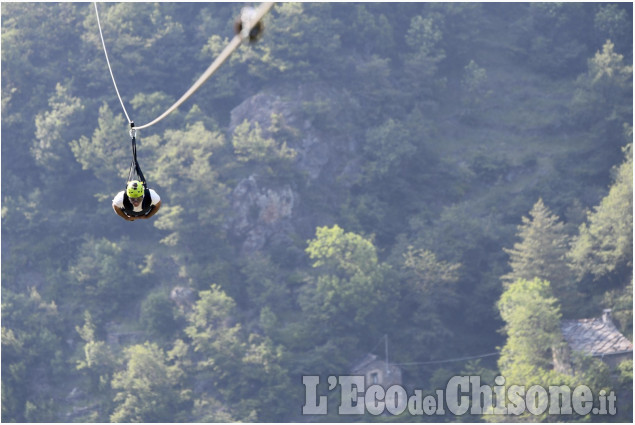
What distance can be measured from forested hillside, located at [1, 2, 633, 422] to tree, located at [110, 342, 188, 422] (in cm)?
11

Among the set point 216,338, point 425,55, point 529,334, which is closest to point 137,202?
point 529,334

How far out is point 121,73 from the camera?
3236 inches

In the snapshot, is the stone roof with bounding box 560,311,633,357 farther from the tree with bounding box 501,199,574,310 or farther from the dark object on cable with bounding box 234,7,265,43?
the dark object on cable with bounding box 234,7,265,43

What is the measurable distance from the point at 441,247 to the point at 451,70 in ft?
68.1

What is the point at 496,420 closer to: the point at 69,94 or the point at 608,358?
the point at 608,358

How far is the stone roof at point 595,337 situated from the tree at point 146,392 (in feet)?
66.6

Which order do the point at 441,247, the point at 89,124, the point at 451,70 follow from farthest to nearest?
the point at 451,70, the point at 89,124, the point at 441,247

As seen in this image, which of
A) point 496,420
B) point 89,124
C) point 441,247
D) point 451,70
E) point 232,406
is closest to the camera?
point 496,420

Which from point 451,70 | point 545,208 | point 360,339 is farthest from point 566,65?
point 360,339

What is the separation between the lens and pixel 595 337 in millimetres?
66438

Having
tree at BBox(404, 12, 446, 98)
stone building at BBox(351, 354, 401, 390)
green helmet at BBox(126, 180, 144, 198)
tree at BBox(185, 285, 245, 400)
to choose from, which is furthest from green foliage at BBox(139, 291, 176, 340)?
green helmet at BBox(126, 180, 144, 198)

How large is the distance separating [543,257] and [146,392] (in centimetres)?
2299

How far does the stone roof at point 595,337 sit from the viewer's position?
6556 cm

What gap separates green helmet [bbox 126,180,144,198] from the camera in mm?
19266
